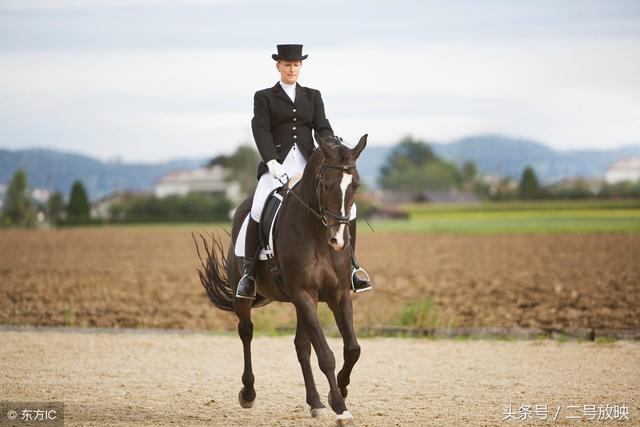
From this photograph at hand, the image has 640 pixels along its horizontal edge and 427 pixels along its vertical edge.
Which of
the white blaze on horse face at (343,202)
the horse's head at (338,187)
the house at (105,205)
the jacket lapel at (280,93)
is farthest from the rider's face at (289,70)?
the house at (105,205)

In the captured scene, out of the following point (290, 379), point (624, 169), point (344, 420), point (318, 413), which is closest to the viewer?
point (344, 420)

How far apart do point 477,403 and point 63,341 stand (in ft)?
26.4

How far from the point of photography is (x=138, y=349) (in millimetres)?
14875

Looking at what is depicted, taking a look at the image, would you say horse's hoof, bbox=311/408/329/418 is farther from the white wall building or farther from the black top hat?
the white wall building

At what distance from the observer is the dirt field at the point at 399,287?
61.4 feet

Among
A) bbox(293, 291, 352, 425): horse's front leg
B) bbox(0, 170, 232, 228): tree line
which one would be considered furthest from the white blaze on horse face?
bbox(0, 170, 232, 228): tree line

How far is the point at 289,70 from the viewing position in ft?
33.4

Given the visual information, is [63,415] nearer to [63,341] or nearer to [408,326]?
[63,341]

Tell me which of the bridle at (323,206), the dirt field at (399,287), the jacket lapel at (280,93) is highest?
the jacket lapel at (280,93)

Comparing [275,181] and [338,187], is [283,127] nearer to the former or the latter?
[275,181]

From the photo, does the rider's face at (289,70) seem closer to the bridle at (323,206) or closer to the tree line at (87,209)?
the bridle at (323,206)

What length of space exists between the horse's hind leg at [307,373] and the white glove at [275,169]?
1.52m

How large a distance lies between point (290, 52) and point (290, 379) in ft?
14.4

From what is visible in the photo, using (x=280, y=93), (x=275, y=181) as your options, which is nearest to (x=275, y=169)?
(x=275, y=181)
